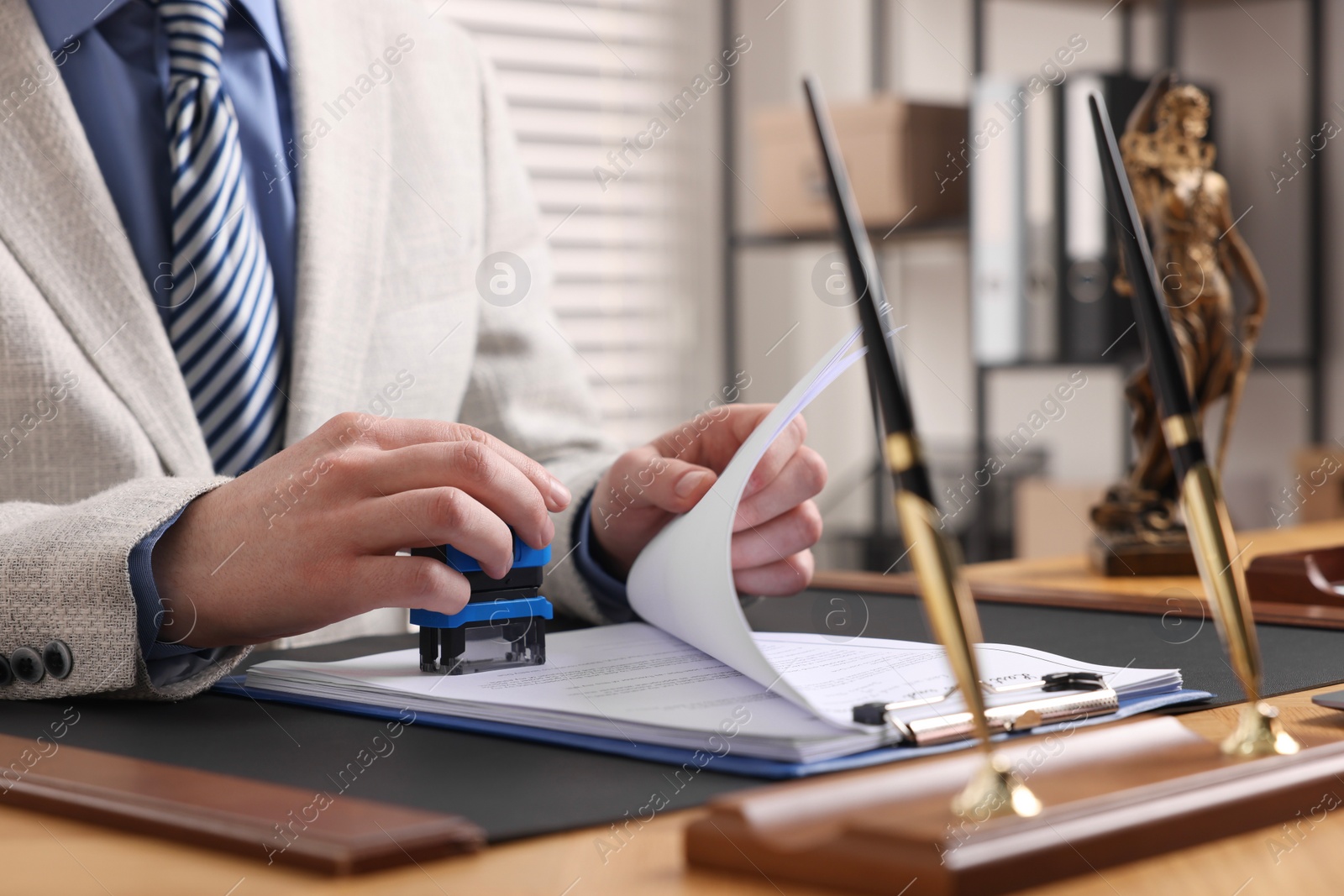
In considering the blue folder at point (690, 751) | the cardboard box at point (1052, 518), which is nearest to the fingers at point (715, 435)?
the blue folder at point (690, 751)

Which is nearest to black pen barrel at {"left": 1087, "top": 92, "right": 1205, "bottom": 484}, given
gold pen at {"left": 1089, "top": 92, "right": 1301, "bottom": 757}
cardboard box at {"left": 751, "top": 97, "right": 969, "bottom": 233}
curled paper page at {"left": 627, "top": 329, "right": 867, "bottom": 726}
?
gold pen at {"left": 1089, "top": 92, "right": 1301, "bottom": 757}

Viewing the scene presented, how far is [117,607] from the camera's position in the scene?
2.09 feet

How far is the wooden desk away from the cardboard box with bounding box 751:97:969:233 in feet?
8.67

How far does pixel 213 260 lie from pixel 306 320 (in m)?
0.08

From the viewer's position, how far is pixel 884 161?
9.74 feet

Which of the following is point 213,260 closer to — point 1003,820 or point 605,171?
point 1003,820

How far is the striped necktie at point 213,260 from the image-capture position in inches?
39.9

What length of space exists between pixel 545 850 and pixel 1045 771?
0.15m

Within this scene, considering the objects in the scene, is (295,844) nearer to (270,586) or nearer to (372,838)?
(372,838)

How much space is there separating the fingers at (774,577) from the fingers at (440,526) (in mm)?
225

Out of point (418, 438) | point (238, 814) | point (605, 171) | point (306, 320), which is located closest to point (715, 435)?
point (418, 438)

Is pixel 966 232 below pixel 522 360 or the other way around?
the other way around

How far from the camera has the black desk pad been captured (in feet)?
1.41

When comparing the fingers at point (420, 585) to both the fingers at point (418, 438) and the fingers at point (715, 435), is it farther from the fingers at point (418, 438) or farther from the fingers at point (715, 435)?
the fingers at point (715, 435)
